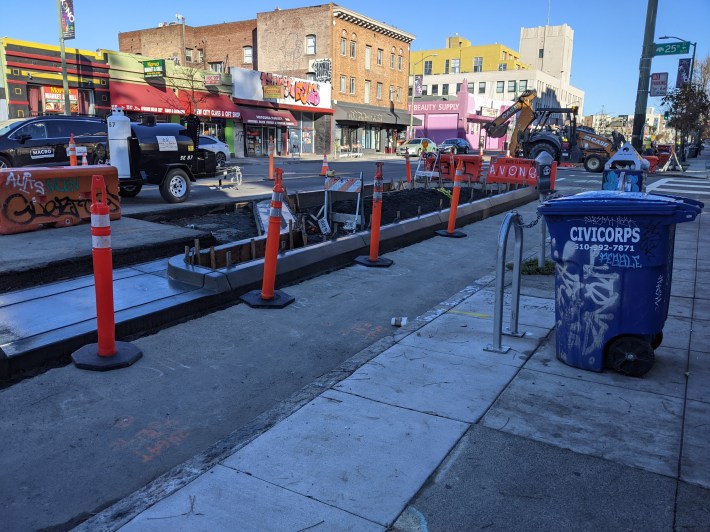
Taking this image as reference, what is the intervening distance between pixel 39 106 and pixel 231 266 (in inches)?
1125

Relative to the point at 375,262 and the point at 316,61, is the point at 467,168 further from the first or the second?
the point at 316,61

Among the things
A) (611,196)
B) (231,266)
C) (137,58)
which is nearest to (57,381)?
(231,266)

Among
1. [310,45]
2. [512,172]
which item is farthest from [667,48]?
[310,45]

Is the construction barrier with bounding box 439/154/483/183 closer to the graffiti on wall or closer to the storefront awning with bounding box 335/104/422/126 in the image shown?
the graffiti on wall

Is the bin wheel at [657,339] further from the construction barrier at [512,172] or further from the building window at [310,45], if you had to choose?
the building window at [310,45]

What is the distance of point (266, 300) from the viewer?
20.9ft

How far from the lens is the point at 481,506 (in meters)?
2.84

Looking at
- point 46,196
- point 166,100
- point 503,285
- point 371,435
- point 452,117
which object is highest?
point 452,117

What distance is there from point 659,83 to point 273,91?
85.9 ft

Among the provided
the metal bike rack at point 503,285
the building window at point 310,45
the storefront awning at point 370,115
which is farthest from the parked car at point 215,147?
the building window at point 310,45

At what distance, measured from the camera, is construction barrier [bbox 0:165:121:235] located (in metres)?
8.33

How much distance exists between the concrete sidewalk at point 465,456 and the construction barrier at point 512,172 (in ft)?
42.9

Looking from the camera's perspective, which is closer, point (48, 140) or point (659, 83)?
point (48, 140)

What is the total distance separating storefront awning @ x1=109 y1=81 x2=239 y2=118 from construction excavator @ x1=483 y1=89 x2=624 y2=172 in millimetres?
18800
